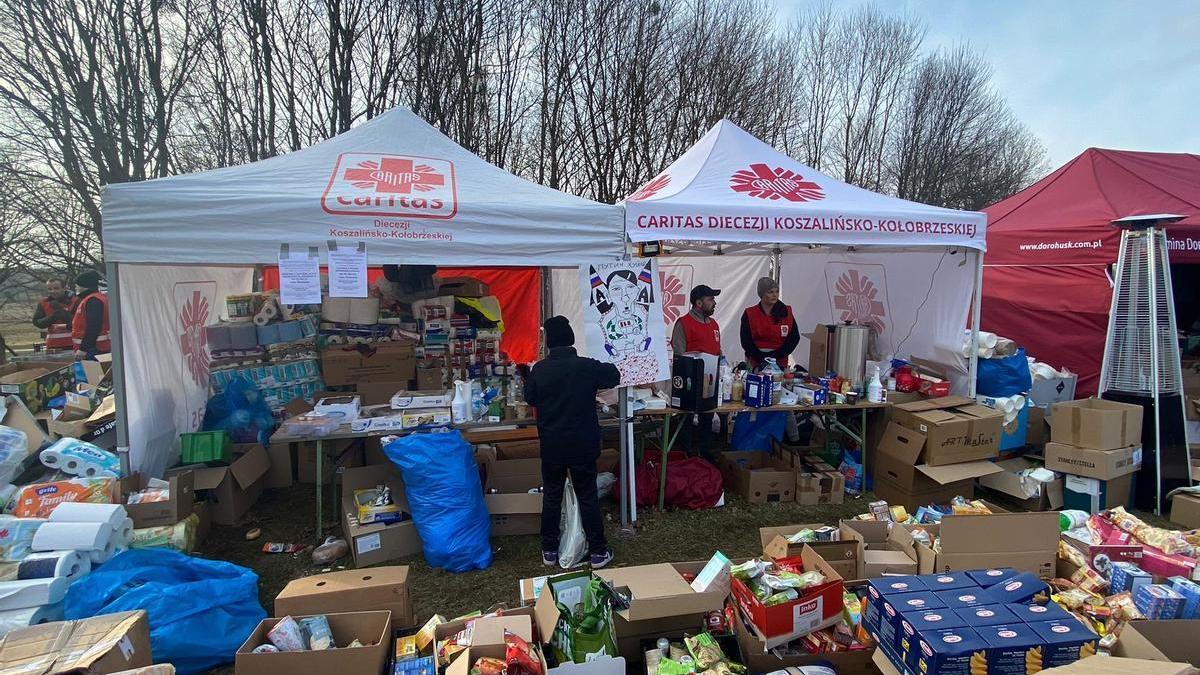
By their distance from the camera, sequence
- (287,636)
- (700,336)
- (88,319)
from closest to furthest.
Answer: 1. (287,636)
2. (700,336)
3. (88,319)

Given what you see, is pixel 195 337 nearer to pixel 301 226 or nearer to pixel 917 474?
pixel 301 226

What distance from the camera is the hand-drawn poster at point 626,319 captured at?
402 cm

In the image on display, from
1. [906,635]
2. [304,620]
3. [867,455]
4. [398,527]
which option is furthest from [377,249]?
[867,455]

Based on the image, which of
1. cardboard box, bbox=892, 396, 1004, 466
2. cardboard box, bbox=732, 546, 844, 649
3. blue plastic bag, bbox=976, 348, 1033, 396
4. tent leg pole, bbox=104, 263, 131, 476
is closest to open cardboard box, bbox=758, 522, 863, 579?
cardboard box, bbox=732, 546, 844, 649

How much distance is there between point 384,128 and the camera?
446cm

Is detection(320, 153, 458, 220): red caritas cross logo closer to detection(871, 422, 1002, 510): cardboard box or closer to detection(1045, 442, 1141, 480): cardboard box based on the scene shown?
detection(871, 422, 1002, 510): cardboard box

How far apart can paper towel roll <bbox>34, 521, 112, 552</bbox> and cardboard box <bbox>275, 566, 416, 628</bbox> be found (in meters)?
1.09

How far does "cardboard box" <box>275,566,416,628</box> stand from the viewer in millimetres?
2512

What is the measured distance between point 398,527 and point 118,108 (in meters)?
9.12

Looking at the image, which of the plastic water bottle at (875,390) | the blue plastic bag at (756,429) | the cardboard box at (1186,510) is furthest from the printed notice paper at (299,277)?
the cardboard box at (1186,510)

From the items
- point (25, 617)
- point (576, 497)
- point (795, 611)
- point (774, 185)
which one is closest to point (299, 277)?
point (25, 617)

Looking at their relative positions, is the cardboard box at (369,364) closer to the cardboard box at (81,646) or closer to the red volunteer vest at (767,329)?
the cardboard box at (81,646)

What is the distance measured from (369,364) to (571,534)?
285cm

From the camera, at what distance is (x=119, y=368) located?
3465 millimetres
